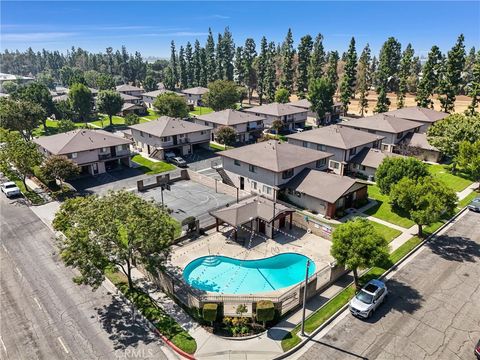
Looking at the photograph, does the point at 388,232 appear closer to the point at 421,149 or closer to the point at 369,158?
the point at 369,158

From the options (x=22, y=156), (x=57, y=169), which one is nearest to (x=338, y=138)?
(x=57, y=169)

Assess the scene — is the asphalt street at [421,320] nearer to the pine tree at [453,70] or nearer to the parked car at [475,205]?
the parked car at [475,205]

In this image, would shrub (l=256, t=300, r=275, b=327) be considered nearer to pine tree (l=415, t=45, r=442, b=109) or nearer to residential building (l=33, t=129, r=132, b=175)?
residential building (l=33, t=129, r=132, b=175)

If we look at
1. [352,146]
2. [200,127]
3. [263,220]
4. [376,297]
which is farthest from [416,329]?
→ [200,127]

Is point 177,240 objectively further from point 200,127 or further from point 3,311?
point 200,127

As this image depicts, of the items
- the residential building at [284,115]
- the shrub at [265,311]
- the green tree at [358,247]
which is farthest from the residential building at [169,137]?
the shrub at [265,311]

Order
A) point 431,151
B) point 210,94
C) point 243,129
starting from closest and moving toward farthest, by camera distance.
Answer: point 431,151 < point 243,129 < point 210,94

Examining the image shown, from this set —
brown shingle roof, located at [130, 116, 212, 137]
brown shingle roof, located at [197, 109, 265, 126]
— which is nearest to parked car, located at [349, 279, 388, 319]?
brown shingle roof, located at [130, 116, 212, 137]
